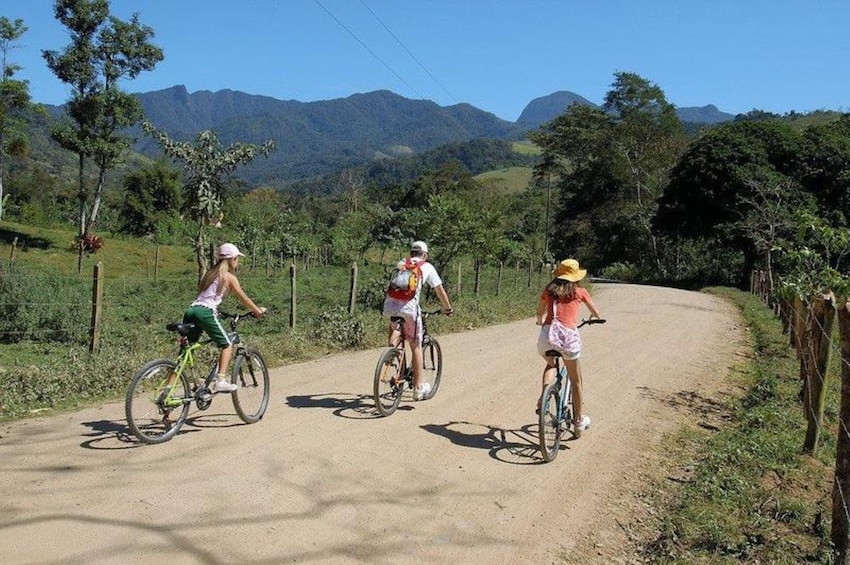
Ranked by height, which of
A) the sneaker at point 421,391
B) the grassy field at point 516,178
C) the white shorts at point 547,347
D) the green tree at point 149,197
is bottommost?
the sneaker at point 421,391

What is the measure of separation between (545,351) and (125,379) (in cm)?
470

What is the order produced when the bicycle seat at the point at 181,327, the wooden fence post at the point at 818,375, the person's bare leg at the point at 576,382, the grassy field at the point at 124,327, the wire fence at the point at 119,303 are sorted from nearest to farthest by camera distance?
the bicycle seat at the point at 181,327
the person's bare leg at the point at 576,382
the wooden fence post at the point at 818,375
the grassy field at the point at 124,327
the wire fence at the point at 119,303

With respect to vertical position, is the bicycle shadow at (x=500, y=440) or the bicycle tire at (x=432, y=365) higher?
the bicycle tire at (x=432, y=365)

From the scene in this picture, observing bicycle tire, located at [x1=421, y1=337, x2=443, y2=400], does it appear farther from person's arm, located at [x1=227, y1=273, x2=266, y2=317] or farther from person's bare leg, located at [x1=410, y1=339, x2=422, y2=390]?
person's arm, located at [x1=227, y1=273, x2=266, y2=317]

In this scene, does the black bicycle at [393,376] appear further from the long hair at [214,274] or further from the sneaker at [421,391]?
the long hair at [214,274]

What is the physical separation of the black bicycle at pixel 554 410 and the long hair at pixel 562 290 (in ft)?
1.48

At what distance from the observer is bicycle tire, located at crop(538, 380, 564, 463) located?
18.0 feet

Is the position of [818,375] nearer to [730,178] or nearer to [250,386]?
[250,386]

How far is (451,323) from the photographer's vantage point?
13812 millimetres

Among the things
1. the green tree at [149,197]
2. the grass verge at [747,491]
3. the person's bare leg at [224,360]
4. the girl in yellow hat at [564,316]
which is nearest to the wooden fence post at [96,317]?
the person's bare leg at [224,360]

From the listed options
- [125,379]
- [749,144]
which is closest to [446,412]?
[125,379]

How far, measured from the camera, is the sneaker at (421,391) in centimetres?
707

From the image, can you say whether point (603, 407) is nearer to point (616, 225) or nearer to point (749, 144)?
point (749, 144)

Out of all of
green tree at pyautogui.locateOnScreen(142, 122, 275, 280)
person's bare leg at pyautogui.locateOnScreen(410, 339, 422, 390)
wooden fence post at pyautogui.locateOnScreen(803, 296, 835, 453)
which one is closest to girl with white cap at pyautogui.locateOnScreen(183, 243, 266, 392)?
person's bare leg at pyautogui.locateOnScreen(410, 339, 422, 390)
